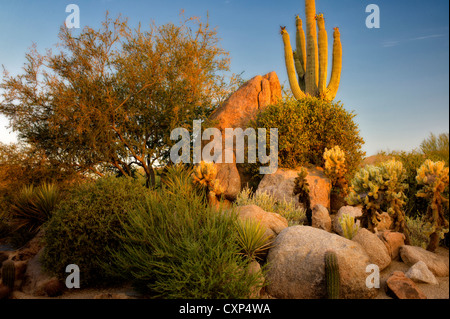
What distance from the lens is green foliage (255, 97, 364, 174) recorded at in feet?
37.6

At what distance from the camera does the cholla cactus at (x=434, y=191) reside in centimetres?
505

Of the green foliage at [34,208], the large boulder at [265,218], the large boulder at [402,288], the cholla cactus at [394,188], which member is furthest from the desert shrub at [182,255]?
the green foliage at [34,208]

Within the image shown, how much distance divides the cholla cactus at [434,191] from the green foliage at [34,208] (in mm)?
8572

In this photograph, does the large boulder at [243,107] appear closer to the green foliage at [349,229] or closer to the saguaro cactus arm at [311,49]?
the saguaro cactus arm at [311,49]

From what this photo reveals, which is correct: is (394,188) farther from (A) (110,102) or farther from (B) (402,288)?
(A) (110,102)

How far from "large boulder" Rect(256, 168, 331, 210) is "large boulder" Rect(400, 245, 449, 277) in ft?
14.1

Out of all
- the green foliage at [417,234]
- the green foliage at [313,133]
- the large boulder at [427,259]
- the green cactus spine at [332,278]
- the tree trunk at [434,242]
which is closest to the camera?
the green cactus spine at [332,278]

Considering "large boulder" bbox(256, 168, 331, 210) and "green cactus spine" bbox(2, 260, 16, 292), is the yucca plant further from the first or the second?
"large boulder" bbox(256, 168, 331, 210)

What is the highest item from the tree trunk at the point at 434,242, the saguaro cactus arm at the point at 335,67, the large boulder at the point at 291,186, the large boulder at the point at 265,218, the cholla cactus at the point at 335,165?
the saguaro cactus arm at the point at 335,67

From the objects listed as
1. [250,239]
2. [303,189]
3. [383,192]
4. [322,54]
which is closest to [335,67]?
[322,54]

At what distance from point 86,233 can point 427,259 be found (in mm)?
6188
